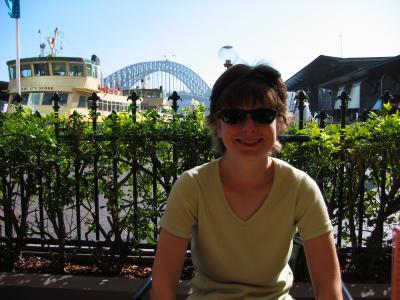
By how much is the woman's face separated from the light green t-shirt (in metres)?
0.14

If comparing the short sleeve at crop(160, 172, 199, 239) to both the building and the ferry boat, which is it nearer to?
the building

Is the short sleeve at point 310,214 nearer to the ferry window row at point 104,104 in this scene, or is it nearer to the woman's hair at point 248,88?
the woman's hair at point 248,88

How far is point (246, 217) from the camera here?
145cm

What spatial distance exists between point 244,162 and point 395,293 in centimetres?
73

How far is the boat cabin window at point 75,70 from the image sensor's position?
27092 millimetres

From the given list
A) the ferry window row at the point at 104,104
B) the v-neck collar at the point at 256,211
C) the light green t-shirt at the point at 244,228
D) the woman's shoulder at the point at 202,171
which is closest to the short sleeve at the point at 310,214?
the light green t-shirt at the point at 244,228

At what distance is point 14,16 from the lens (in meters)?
22.7

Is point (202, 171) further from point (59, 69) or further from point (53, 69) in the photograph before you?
point (53, 69)

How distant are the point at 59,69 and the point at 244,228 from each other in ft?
91.9

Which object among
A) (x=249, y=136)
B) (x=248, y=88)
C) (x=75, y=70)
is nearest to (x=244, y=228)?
(x=249, y=136)

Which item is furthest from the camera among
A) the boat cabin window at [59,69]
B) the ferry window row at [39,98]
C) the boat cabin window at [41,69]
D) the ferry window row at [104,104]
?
the ferry window row at [104,104]

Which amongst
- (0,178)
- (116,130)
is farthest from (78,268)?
(116,130)

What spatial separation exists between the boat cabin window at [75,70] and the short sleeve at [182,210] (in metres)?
27.7

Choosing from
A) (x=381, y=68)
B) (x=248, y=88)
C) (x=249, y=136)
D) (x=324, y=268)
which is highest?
(x=381, y=68)
